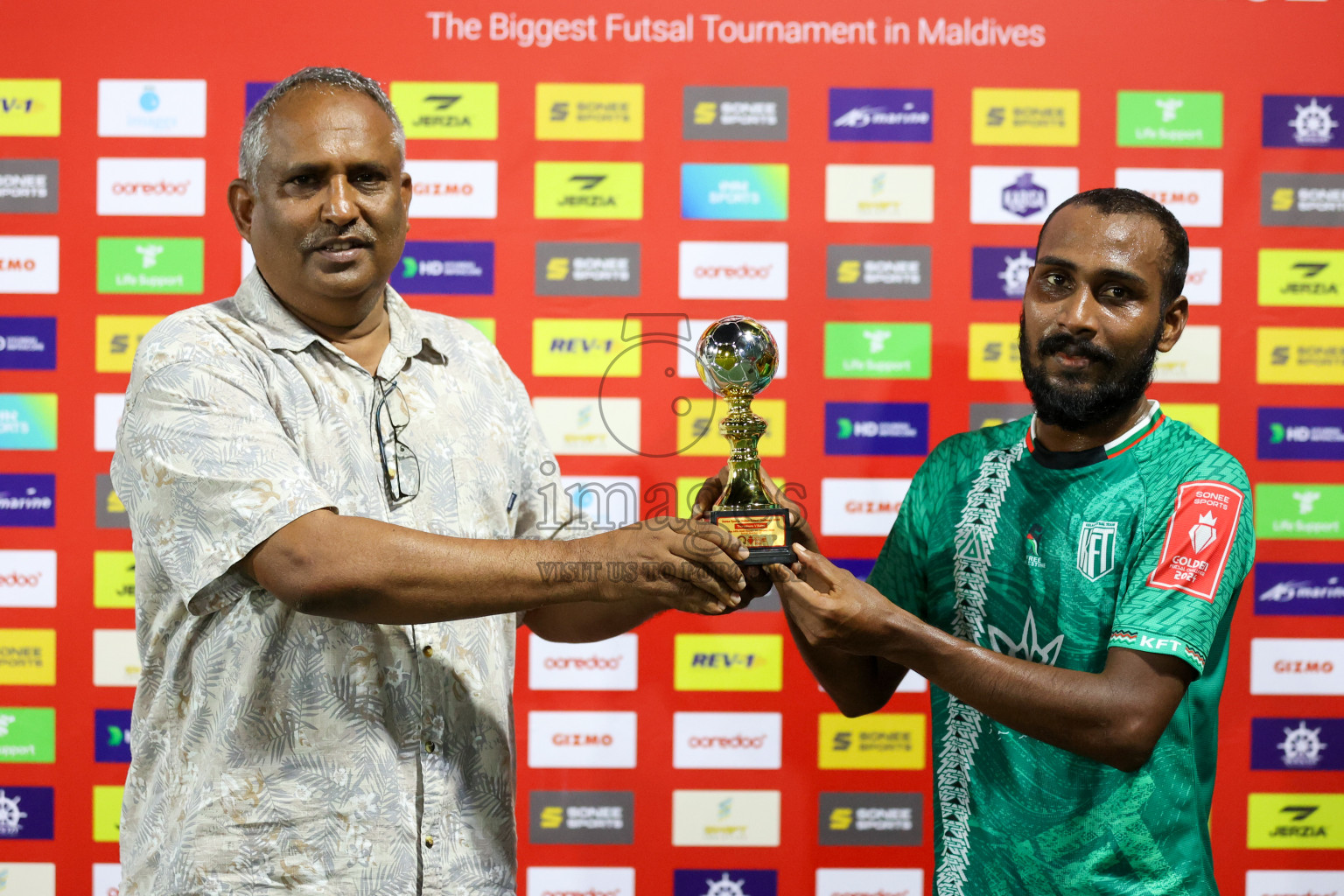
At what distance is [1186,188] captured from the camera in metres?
2.68

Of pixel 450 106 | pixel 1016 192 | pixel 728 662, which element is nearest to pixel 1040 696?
pixel 728 662

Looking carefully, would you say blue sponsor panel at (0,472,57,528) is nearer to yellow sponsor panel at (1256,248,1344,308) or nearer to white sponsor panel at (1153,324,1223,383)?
white sponsor panel at (1153,324,1223,383)

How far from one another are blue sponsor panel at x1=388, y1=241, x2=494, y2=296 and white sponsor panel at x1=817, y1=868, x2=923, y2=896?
1818 millimetres

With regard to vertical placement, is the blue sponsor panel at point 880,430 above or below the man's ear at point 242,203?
below

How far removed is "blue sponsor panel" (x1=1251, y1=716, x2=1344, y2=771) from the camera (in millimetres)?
2730

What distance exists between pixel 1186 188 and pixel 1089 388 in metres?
1.33

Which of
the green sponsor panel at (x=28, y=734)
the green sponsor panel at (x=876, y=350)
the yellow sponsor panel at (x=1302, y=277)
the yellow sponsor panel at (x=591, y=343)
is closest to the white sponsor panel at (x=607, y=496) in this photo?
the yellow sponsor panel at (x=591, y=343)

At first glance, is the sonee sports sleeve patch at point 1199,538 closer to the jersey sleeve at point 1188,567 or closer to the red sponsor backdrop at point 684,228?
the jersey sleeve at point 1188,567

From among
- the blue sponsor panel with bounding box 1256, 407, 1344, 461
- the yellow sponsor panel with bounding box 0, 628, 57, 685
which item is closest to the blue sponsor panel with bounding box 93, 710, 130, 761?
the yellow sponsor panel with bounding box 0, 628, 57, 685

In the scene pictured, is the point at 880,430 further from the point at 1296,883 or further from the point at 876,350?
the point at 1296,883

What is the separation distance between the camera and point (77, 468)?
2672 millimetres

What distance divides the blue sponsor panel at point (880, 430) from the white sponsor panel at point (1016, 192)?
0.54 m

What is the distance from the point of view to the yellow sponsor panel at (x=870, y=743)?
2719mm

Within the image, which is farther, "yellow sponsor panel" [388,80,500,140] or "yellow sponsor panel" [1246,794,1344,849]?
"yellow sponsor panel" [1246,794,1344,849]
